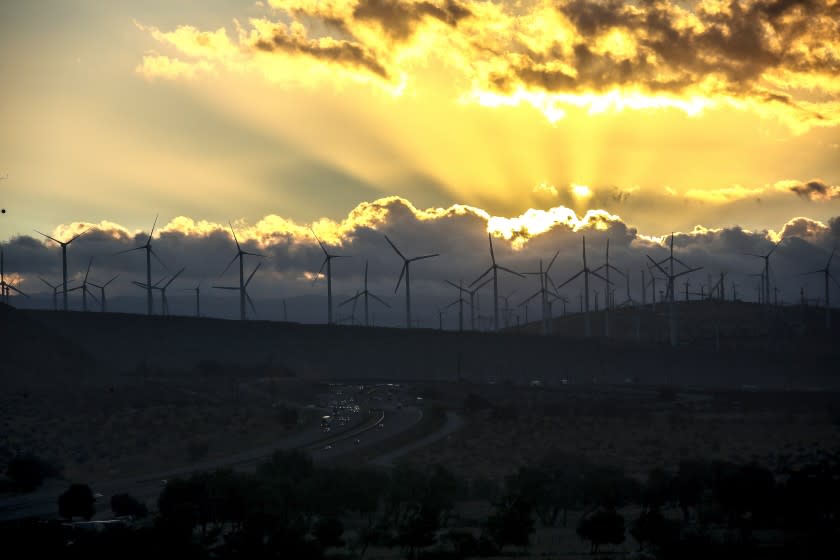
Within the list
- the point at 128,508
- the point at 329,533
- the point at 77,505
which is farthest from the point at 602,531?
the point at 77,505

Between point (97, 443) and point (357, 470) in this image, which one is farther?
point (97, 443)

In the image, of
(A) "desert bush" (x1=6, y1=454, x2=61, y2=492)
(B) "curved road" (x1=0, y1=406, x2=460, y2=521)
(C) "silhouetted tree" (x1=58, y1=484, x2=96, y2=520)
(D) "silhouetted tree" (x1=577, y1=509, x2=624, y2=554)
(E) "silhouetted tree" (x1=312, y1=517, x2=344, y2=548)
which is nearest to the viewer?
(E) "silhouetted tree" (x1=312, y1=517, x2=344, y2=548)

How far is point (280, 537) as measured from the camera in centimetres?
4616

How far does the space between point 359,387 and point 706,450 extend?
89.5 meters

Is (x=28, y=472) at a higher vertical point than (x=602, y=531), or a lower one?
higher

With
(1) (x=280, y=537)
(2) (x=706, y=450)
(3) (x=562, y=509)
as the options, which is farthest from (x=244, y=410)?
(1) (x=280, y=537)


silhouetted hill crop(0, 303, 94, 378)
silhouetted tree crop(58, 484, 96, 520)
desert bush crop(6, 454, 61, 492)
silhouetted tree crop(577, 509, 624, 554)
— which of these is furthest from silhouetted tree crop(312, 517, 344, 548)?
silhouetted hill crop(0, 303, 94, 378)

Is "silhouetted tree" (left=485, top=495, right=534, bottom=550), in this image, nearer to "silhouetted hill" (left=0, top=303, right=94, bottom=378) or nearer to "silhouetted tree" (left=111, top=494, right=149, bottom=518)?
"silhouetted tree" (left=111, top=494, right=149, bottom=518)

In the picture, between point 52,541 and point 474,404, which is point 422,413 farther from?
point 52,541

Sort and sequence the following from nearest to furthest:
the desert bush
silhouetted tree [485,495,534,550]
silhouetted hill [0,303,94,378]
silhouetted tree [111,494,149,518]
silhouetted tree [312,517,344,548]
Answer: silhouetted tree [312,517,344,548] < silhouetted tree [485,495,534,550] < silhouetted tree [111,494,149,518] < the desert bush < silhouetted hill [0,303,94,378]

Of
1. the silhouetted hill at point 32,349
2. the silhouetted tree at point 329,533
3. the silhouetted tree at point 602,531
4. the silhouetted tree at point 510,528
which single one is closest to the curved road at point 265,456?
the silhouetted tree at point 329,533

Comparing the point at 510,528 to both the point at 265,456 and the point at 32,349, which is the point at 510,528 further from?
the point at 32,349

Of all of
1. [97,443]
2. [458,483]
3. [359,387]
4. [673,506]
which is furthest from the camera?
[359,387]

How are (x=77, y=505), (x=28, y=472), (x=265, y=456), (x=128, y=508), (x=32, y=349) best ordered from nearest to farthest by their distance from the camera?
(x=77, y=505), (x=128, y=508), (x=28, y=472), (x=265, y=456), (x=32, y=349)
